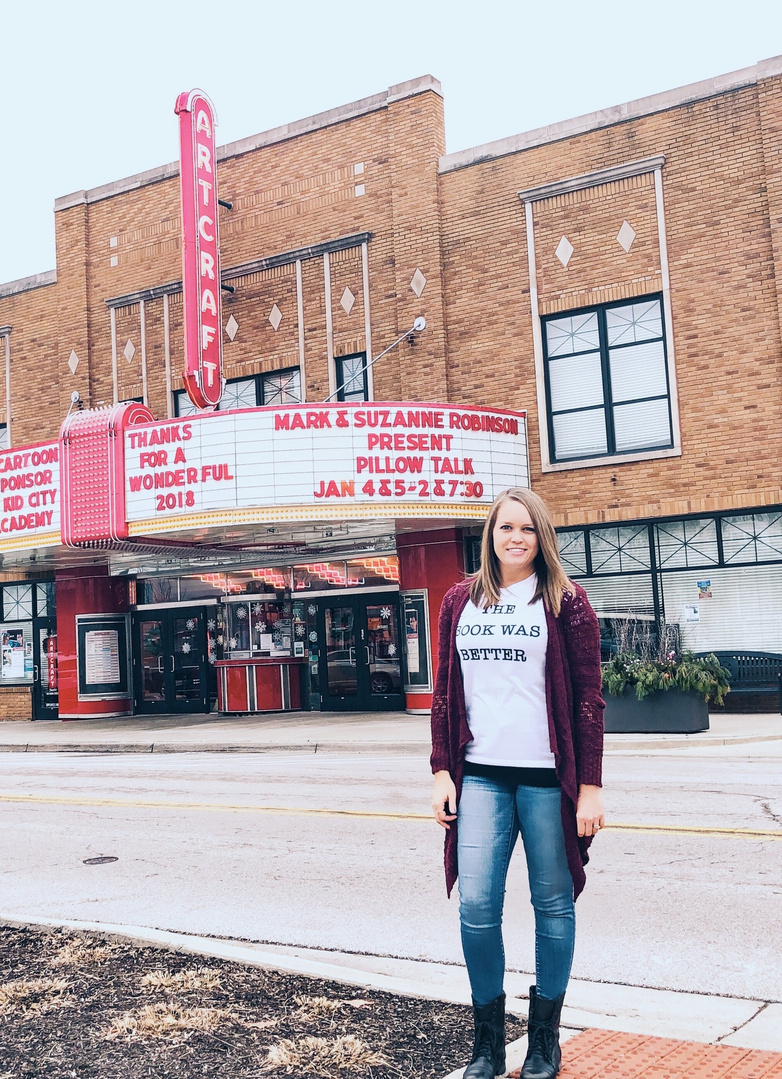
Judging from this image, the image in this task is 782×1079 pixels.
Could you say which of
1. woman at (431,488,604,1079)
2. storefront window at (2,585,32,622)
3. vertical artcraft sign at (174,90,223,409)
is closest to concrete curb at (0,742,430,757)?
vertical artcraft sign at (174,90,223,409)

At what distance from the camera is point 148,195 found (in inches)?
958

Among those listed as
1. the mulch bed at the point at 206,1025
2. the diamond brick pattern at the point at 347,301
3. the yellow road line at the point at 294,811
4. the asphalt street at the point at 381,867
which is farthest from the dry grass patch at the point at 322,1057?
the diamond brick pattern at the point at 347,301

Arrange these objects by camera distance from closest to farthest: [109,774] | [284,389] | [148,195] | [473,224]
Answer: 1. [109,774]
2. [473,224]
3. [284,389]
4. [148,195]

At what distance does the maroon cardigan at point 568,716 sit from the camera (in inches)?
147

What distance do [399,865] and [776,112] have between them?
1492 cm

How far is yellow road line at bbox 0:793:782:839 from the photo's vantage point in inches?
328

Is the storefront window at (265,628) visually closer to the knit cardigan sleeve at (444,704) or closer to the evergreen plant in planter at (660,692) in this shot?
the evergreen plant in planter at (660,692)

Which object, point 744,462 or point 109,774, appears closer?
point 109,774

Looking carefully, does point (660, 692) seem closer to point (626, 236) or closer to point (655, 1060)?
point (626, 236)

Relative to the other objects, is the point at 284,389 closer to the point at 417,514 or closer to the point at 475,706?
the point at 417,514

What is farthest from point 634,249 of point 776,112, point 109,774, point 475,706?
point 475,706

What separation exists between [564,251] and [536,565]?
54.3 ft

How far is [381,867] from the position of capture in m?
7.65

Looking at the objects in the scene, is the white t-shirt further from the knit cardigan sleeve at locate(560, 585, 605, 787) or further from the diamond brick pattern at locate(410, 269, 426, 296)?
the diamond brick pattern at locate(410, 269, 426, 296)
